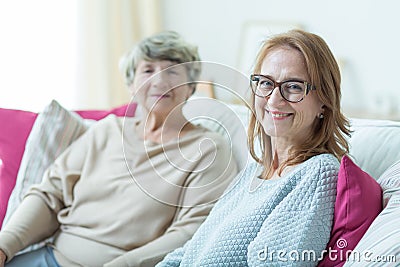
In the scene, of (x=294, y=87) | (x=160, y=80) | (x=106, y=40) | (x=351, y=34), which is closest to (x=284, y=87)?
(x=294, y=87)

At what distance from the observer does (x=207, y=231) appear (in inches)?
62.6

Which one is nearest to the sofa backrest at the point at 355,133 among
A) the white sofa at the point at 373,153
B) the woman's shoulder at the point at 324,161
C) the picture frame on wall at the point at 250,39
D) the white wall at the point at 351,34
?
the white sofa at the point at 373,153

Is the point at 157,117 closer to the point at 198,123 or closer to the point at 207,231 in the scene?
the point at 198,123

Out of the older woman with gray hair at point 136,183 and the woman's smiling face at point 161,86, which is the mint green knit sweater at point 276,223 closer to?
the older woman with gray hair at point 136,183

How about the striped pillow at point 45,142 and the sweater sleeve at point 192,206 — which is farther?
the striped pillow at point 45,142

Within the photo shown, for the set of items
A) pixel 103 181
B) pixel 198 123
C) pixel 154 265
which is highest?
pixel 198 123

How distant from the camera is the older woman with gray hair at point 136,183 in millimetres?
1812

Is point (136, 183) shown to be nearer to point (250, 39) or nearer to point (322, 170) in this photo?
point (322, 170)

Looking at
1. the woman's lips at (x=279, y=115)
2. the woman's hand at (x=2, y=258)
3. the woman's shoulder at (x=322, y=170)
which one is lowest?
the woman's hand at (x=2, y=258)

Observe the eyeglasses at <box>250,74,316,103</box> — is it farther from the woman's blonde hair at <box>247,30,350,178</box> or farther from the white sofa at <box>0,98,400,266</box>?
the white sofa at <box>0,98,400,266</box>

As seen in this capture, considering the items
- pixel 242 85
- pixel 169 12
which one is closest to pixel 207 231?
pixel 242 85

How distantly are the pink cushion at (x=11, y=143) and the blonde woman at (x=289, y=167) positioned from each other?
2.86ft

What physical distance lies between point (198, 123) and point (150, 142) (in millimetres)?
154

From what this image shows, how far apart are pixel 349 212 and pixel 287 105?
283mm
